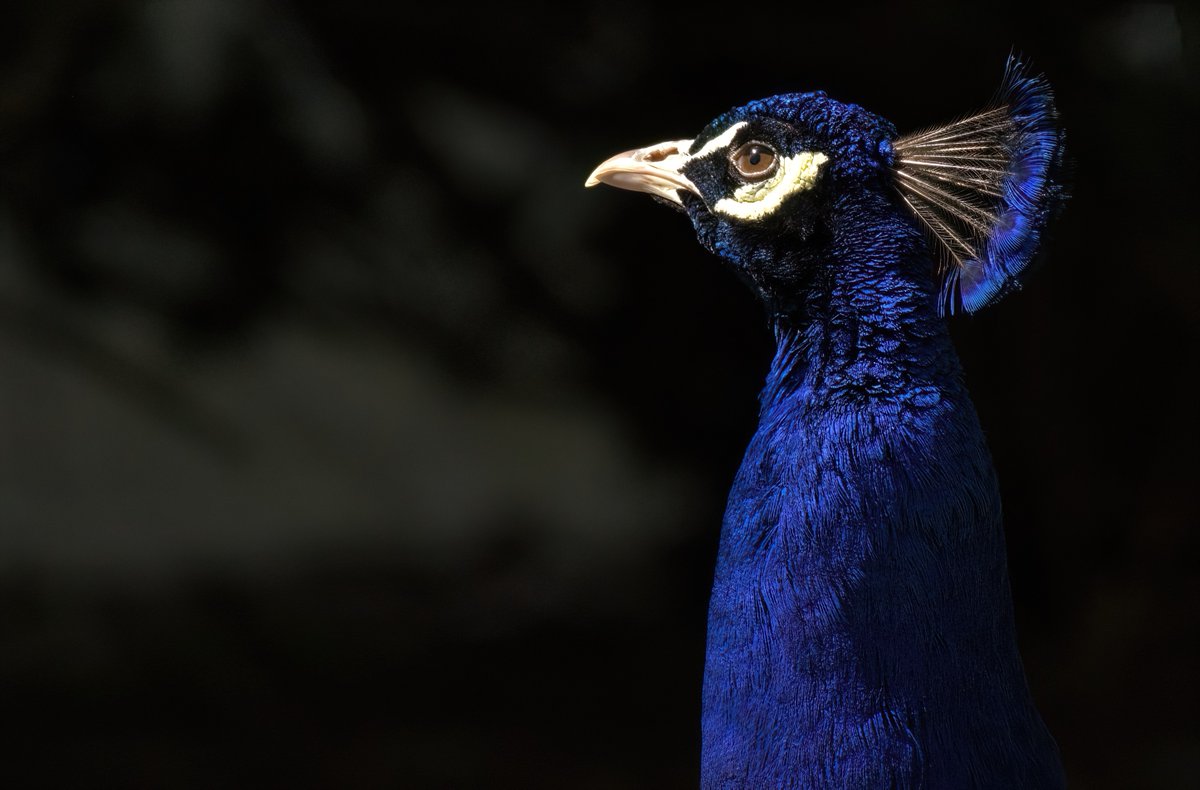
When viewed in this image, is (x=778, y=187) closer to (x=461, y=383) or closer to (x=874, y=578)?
(x=874, y=578)

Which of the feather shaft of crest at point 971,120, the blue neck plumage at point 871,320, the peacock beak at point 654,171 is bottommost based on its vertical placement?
the blue neck plumage at point 871,320

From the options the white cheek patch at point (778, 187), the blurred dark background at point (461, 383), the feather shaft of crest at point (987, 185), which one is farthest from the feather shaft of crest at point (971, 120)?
the blurred dark background at point (461, 383)

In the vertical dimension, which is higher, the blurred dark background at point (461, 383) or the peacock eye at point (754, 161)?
the blurred dark background at point (461, 383)

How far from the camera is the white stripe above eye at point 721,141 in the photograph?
3.72 feet

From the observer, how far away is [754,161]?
1121mm

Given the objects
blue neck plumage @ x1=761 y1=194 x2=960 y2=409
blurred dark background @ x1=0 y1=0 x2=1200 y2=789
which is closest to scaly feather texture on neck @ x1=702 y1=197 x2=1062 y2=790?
blue neck plumage @ x1=761 y1=194 x2=960 y2=409

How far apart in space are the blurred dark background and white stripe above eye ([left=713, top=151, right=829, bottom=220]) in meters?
1.01

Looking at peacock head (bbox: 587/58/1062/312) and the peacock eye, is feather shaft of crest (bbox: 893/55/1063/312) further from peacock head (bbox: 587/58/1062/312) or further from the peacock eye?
the peacock eye

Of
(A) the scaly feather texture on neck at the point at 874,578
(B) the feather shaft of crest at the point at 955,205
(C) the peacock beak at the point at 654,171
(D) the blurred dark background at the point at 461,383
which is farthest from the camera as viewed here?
(D) the blurred dark background at the point at 461,383

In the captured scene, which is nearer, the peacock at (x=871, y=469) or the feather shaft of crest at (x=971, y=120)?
the peacock at (x=871, y=469)

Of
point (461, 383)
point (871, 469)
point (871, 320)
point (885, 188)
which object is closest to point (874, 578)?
point (871, 469)

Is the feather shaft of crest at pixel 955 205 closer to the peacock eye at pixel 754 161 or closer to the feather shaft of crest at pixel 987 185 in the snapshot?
the feather shaft of crest at pixel 987 185

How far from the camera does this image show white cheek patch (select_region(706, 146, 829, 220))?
108 cm

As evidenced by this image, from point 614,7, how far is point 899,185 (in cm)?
111
